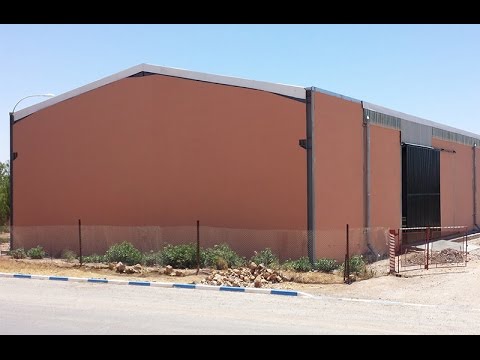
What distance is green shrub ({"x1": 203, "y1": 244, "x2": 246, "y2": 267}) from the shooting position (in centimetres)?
1850

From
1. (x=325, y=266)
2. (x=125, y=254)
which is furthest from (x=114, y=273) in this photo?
(x=325, y=266)

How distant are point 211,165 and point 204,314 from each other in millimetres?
10574

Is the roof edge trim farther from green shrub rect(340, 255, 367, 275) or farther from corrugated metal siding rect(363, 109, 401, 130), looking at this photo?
green shrub rect(340, 255, 367, 275)

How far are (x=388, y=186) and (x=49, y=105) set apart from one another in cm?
1415

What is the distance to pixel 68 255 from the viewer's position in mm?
22047

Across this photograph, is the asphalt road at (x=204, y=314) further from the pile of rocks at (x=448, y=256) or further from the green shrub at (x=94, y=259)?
the pile of rocks at (x=448, y=256)

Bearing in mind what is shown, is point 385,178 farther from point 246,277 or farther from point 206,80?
point 246,277

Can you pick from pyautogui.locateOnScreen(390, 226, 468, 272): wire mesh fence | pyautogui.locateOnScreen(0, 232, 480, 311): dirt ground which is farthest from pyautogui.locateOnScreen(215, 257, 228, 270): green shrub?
pyautogui.locateOnScreen(390, 226, 468, 272): wire mesh fence

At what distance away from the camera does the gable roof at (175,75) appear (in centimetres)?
1970

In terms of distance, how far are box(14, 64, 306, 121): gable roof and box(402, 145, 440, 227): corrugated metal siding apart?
8.51 metres

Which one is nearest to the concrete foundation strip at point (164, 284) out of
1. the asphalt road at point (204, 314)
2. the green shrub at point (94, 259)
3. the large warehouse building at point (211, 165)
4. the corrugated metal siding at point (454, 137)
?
the asphalt road at point (204, 314)

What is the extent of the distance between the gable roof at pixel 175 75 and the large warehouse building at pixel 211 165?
44 millimetres

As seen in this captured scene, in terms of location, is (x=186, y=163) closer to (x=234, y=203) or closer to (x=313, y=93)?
(x=234, y=203)

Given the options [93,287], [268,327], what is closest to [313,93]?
[93,287]
